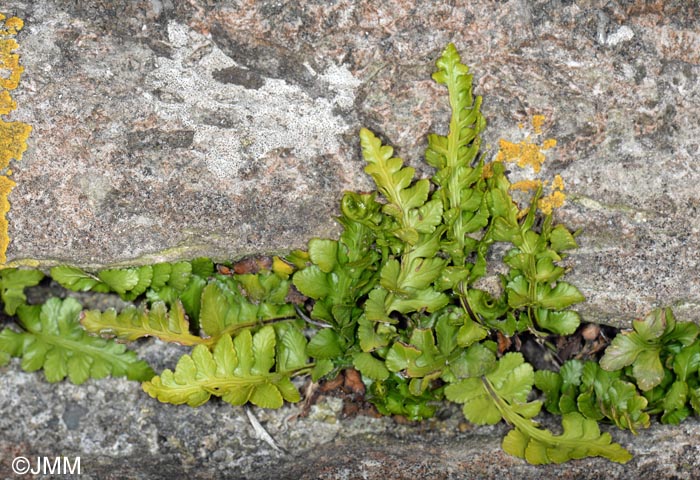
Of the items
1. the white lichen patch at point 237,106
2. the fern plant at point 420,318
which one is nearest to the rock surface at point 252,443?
the fern plant at point 420,318

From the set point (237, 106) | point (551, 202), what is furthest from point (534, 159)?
point (237, 106)

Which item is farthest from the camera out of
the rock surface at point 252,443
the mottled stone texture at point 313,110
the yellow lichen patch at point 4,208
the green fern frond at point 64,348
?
the green fern frond at point 64,348

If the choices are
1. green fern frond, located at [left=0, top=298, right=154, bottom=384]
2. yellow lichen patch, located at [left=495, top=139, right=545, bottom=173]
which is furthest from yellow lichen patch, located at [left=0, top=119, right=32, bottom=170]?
yellow lichen patch, located at [left=495, top=139, right=545, bottom=173]

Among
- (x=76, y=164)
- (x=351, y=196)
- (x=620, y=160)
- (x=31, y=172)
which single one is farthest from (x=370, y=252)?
(x=31, y=172)

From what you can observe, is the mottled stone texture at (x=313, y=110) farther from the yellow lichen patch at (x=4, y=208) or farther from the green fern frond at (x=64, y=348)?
the green fern frond at (x=64, y=348)

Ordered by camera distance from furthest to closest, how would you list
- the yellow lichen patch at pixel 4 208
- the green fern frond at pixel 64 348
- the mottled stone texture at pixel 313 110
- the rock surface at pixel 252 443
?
the green fern frond at pixel 64 348
the rock surface at pixel 252 443
the yellow lichen patch at pixel 4 208
the mottled stone texture at pixel 313 110

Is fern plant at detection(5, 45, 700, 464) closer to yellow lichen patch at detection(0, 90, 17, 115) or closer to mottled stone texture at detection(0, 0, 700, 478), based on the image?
mottled stone texture at detection(0, 0, 700, 478)
